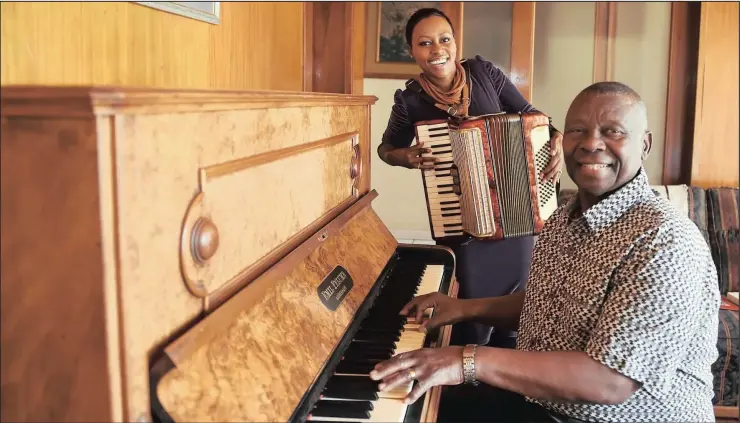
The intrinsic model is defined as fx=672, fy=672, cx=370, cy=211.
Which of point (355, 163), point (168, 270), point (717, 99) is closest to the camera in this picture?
point (168, 270)

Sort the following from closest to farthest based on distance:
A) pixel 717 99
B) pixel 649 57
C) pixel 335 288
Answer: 1. pixel 335 288
2. pixel 717 99
3. pixel 649 57

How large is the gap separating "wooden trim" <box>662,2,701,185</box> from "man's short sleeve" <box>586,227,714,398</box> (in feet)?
10.2

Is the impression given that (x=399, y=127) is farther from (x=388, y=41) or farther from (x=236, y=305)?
(x=388, y=41)

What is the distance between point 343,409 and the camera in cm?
114

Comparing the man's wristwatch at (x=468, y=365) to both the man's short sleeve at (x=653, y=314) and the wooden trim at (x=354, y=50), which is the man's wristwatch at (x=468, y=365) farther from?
the wooden trim at (x=354, y=50)

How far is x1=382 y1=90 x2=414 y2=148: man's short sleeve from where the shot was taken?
8.75ft

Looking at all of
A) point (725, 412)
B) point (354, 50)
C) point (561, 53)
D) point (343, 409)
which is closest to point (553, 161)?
point (354, 50)

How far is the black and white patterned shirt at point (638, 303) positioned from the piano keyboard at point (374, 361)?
33 cm

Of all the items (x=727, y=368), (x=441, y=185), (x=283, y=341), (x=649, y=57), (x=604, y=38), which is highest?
(x=604, y=38)

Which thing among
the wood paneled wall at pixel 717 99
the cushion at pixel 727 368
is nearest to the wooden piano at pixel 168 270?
the cushion at pixel 727 368

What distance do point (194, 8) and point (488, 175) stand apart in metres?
1.44

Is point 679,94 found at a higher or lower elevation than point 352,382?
higher

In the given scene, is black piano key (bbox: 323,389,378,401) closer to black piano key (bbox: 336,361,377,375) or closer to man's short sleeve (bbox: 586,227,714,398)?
black piano key (bbox: 336,361,377,375)

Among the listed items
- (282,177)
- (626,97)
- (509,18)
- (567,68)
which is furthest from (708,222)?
(282,177)
